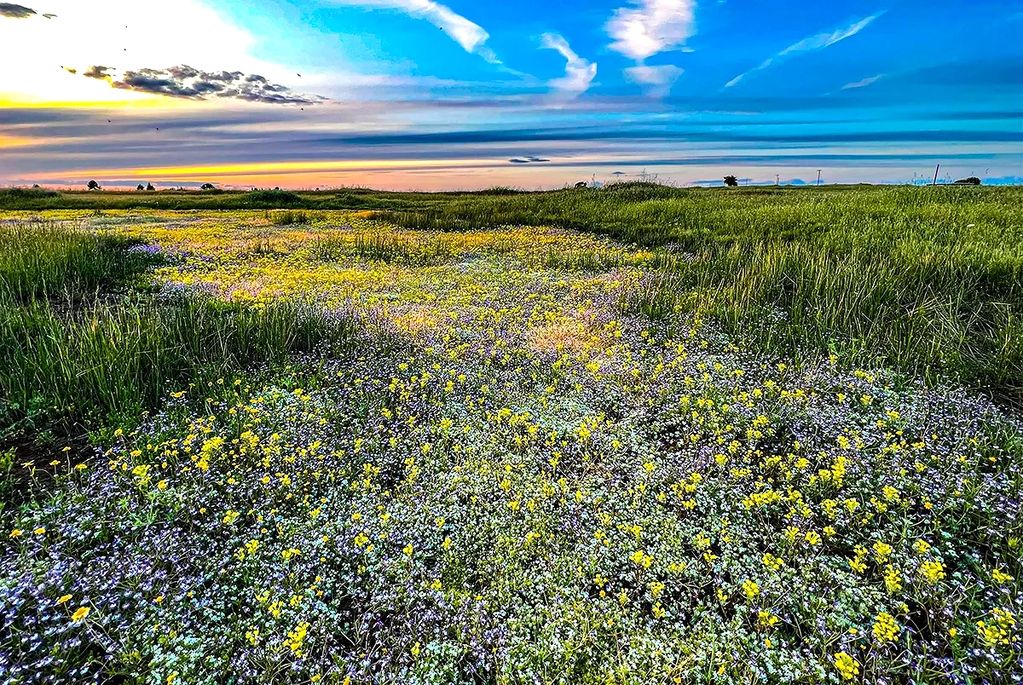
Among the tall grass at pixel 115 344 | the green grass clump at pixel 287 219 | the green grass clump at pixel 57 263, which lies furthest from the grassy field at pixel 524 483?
Result: the green grass clump at pixel 287 219

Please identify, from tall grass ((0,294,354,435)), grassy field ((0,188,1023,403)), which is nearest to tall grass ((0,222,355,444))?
tall grass ((0,294,354,435))

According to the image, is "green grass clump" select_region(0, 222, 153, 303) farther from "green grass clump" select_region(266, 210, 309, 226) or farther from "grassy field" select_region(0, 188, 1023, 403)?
"grassy field" select_region(0, 188, 1023, 403)

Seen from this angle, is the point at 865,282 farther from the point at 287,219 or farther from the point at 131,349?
the point at 287,219

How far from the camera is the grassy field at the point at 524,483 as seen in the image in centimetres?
359

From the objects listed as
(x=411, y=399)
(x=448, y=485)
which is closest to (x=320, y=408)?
(x=411, y=399)

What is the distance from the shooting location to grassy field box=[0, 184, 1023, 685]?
359 centimetres

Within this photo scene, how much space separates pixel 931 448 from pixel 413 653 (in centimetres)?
535

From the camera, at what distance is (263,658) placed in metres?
3.51

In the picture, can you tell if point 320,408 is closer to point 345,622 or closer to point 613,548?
point 345,622

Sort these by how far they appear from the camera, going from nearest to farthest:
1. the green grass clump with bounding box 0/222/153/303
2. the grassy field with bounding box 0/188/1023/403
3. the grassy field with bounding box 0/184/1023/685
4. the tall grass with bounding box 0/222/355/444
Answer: the grassy field with bounding box 0/184/1023/685
the tall grass with bounding box 0/222/355/444
the grassy field with bounding box 0/188/1023/403
the green grass clump with bounding box 0/222/153/303

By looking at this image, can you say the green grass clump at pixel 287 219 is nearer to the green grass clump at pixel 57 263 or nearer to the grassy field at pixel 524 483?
the green grass clump at pixel 57 263

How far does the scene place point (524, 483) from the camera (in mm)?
5117

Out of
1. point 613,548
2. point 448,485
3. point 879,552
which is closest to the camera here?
point 879,552

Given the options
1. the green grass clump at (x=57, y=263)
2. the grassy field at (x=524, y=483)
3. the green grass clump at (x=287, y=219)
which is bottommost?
the grassy field at (x=524, y=483)
